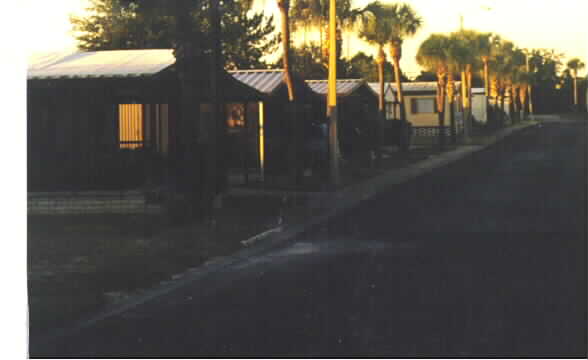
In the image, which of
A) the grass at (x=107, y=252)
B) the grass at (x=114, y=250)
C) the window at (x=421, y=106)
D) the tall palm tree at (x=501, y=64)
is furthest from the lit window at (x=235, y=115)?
the tall palm tree at (x=501, y=64)

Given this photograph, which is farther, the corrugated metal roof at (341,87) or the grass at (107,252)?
the corrugated metal roof at (341,87)

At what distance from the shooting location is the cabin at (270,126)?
24.8 meters

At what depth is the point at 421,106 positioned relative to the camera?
58.9m

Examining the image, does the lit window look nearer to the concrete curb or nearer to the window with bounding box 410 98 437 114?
the concrete curb

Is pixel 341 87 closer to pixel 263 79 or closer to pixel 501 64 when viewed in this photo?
pixel 263 79

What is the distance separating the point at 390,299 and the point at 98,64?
1293 cm

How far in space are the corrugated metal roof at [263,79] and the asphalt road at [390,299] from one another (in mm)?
13584

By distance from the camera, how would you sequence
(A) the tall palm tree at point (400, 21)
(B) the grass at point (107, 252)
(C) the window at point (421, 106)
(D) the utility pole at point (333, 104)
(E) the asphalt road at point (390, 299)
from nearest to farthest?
(E) the asphalt road at point (390, 299) < (B) the grass at point (107, 252) < (D) the utility pole at point (333, 104) < (A) the tall palm tree at point (400, 21) < (C) the window at point (421, 106)

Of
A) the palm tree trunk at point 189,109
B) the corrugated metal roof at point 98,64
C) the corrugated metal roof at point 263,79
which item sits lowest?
the palm tree trunk at point 189,109

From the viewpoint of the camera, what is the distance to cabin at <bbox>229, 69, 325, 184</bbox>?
24.8 m

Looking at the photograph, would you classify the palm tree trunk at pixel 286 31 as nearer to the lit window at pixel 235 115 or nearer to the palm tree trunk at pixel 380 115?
the lit window at pixel 235 115

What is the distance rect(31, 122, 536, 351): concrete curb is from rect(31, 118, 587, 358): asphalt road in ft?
0.68

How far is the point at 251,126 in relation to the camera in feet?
94.6

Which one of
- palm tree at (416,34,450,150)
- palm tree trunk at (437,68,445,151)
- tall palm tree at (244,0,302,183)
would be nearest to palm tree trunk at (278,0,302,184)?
tall palm tree at (244,0,302,183)
